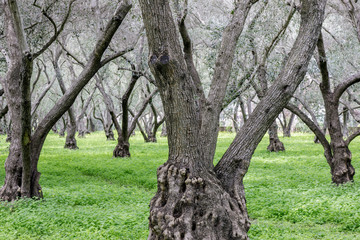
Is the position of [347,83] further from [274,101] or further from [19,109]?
[19,109]

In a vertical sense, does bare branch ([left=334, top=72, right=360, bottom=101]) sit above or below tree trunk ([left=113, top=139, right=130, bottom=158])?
above

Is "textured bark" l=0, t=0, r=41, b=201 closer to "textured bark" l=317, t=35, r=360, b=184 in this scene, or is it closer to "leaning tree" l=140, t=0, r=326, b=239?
"leaning tree" l=140, t=0, r=326, b=239

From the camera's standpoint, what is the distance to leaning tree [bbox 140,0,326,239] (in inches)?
184

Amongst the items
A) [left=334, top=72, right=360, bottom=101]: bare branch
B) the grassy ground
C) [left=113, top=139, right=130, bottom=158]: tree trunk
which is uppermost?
[left=334, top=72, right=360, bottom=101]: bare branch

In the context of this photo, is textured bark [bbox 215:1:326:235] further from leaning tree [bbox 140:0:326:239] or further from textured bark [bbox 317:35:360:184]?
textured bark [bbox 317:35:360:184]

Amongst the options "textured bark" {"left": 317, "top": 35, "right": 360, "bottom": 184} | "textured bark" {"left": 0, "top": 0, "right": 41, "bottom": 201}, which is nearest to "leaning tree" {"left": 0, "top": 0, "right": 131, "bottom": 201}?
"textured bark" {"left": 0, "top": 0, "right": 41, "bottom": 201}

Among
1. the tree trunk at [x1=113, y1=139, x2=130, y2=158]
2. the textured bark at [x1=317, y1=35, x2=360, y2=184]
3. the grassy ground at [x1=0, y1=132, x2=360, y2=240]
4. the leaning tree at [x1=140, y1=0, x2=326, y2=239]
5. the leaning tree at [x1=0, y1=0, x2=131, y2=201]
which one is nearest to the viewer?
the leaning tree at [x1=140, y1=0, x2=326, y2=239]

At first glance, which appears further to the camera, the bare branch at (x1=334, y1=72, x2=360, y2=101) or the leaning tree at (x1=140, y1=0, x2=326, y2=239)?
the bare branch at (x1=334, y1=72, x2=360, y2=101)

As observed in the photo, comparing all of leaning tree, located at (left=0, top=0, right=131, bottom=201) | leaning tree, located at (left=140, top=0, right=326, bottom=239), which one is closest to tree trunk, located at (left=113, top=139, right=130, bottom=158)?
leaning tree, located at (left=0, top=0, right=131, bottom=201)

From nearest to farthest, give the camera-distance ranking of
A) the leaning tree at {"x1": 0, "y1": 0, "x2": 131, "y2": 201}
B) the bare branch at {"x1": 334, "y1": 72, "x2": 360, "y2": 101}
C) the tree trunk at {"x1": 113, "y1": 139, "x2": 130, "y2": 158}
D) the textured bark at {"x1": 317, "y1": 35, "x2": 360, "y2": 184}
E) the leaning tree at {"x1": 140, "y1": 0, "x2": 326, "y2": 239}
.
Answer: the leaning tree at {"x1": 140, "y1": 0, "x2": 326, "y2": 239} < the leaning tree at {"x1": 0, "y1": 0, "x2": 131, "y2": 201} < the bare branch at {"x1": 334, "y1": 72, "x2": 360, "y2": 101} < the textured bark at {"x1": 317, "y1": 35, "x2": 360, "y2": 184} < the tree trunk at {"x1": 113, "y1": 139, "x2": 130, "y2": 158}

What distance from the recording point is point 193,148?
16.4 ft

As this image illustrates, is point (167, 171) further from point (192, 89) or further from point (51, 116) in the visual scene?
point (51, 116)

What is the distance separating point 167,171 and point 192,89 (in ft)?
3.81

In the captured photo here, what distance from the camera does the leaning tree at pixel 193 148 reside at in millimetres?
4676
